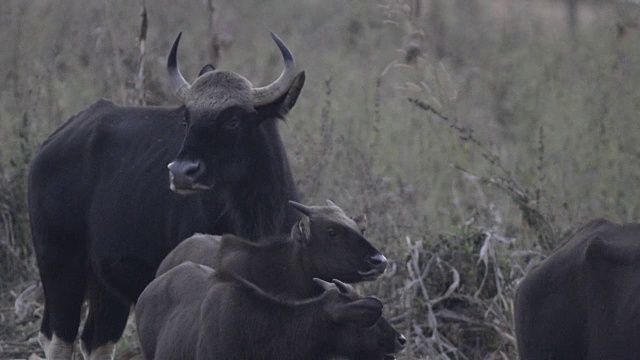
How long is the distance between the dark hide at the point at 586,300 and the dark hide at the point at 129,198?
7.46 ft

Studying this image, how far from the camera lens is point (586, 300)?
6129 millimetres

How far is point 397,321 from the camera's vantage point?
9266mm

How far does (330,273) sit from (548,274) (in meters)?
1.27

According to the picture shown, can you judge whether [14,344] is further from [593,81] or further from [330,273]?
[593,81]

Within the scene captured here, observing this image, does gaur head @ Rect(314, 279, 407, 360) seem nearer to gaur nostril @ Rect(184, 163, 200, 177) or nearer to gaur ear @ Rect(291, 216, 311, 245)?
gaur ear @ Rect(291, 216, 311, 245)

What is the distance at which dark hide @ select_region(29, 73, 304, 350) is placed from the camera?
8180 millimetres

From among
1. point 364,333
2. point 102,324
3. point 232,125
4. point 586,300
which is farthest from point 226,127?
point 586,300

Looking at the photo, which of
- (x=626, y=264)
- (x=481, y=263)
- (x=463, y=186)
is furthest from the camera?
(x=463, y=186)

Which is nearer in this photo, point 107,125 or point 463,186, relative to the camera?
point 107,125

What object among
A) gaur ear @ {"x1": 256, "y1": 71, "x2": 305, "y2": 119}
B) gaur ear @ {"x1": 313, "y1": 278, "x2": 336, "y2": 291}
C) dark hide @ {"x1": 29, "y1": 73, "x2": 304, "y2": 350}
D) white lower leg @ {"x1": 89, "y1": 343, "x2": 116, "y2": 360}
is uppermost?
gaur ear @ {"x1": 256, "y1": 71, "x2": 305, "y2": 119}

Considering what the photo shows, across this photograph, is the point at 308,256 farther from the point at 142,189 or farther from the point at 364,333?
the point at 142,189

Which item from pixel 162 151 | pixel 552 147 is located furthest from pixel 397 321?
pixel 552 147

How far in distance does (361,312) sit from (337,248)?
3.71 ft

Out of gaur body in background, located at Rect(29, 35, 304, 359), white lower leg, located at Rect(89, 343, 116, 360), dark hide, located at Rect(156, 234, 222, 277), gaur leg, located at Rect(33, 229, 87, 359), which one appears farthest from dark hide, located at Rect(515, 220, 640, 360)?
gaur leg, located at Rect(33, 229, 87, 359)
